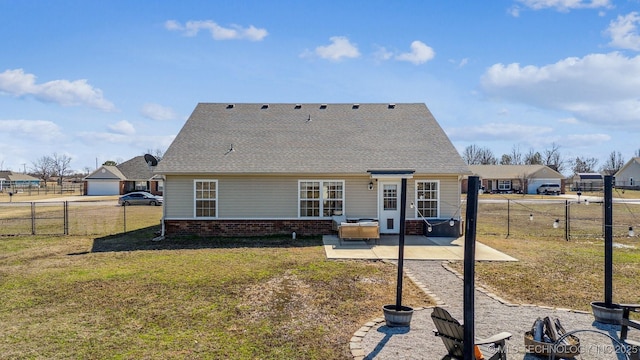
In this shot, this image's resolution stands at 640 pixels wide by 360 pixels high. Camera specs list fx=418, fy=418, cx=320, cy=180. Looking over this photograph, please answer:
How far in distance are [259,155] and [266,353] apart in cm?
1223

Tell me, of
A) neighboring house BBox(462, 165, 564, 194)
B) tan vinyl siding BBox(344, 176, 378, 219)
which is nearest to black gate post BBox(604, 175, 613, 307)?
tan vinyl siding BBox(344, 176, 378, 219)

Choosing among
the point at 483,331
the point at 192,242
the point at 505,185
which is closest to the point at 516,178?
the point at 505,185

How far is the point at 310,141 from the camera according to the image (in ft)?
60.5

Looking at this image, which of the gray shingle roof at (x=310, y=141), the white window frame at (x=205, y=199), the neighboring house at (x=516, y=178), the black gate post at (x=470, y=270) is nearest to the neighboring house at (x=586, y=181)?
the neighboring house at (x=516, y=178)

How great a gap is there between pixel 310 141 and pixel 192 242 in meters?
6.65

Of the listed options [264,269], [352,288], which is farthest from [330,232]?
[352,288]

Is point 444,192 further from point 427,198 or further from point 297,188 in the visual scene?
point 297,188

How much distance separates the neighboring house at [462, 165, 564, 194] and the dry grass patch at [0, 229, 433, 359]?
166 ft

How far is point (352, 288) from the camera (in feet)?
29.5

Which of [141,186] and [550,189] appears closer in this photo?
[141,186]

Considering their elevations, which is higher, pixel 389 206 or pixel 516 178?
pixel 516 178

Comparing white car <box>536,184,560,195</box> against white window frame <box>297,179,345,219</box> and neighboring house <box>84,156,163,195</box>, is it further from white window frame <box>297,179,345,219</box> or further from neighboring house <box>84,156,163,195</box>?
neighboring house <box>84,156,163,195</box>

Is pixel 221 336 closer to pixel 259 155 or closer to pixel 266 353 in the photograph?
pixel 266 353

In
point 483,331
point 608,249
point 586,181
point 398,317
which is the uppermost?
point 586,181
